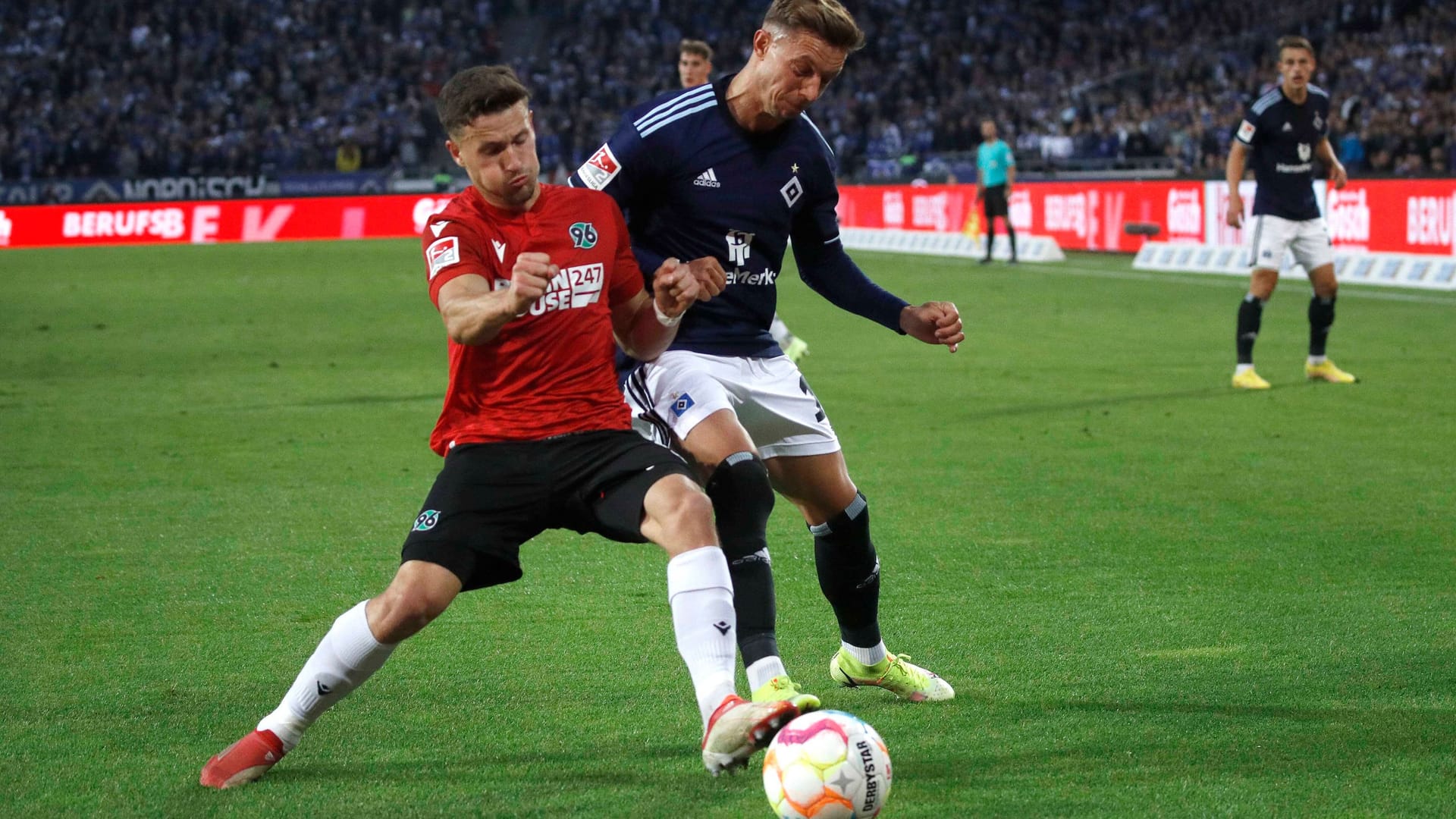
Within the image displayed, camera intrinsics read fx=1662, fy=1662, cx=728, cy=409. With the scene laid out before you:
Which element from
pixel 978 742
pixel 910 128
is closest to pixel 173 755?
pixel 978 742

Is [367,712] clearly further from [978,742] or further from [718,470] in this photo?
[978,742]

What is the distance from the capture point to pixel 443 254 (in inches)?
153

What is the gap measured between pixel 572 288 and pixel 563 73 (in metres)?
44.4

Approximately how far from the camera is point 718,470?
4.25 metres

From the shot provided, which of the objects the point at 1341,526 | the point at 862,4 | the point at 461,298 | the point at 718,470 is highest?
the point at 862,4

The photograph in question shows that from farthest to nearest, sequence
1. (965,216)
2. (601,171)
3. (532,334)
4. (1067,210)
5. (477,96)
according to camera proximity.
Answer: (965,216), (1067,210), (601,171), (532,334), (477,96)

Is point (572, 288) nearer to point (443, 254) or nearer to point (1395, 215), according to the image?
point (443, 254)

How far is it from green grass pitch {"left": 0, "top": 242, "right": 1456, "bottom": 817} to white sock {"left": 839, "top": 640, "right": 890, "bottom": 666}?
0.49 ft

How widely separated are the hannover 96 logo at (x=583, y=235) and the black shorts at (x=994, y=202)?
2115 centimetres

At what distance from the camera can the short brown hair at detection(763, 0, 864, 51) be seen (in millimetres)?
4344

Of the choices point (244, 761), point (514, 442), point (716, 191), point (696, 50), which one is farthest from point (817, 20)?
point (696, 50)

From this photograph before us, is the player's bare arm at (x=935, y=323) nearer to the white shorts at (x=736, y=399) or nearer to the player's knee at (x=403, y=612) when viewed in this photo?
the white shorts at (x=736, y=399)

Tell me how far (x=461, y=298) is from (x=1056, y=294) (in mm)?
16381

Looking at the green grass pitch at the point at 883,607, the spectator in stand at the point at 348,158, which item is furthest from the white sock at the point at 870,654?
the spectator in stand at the point at 348,158
